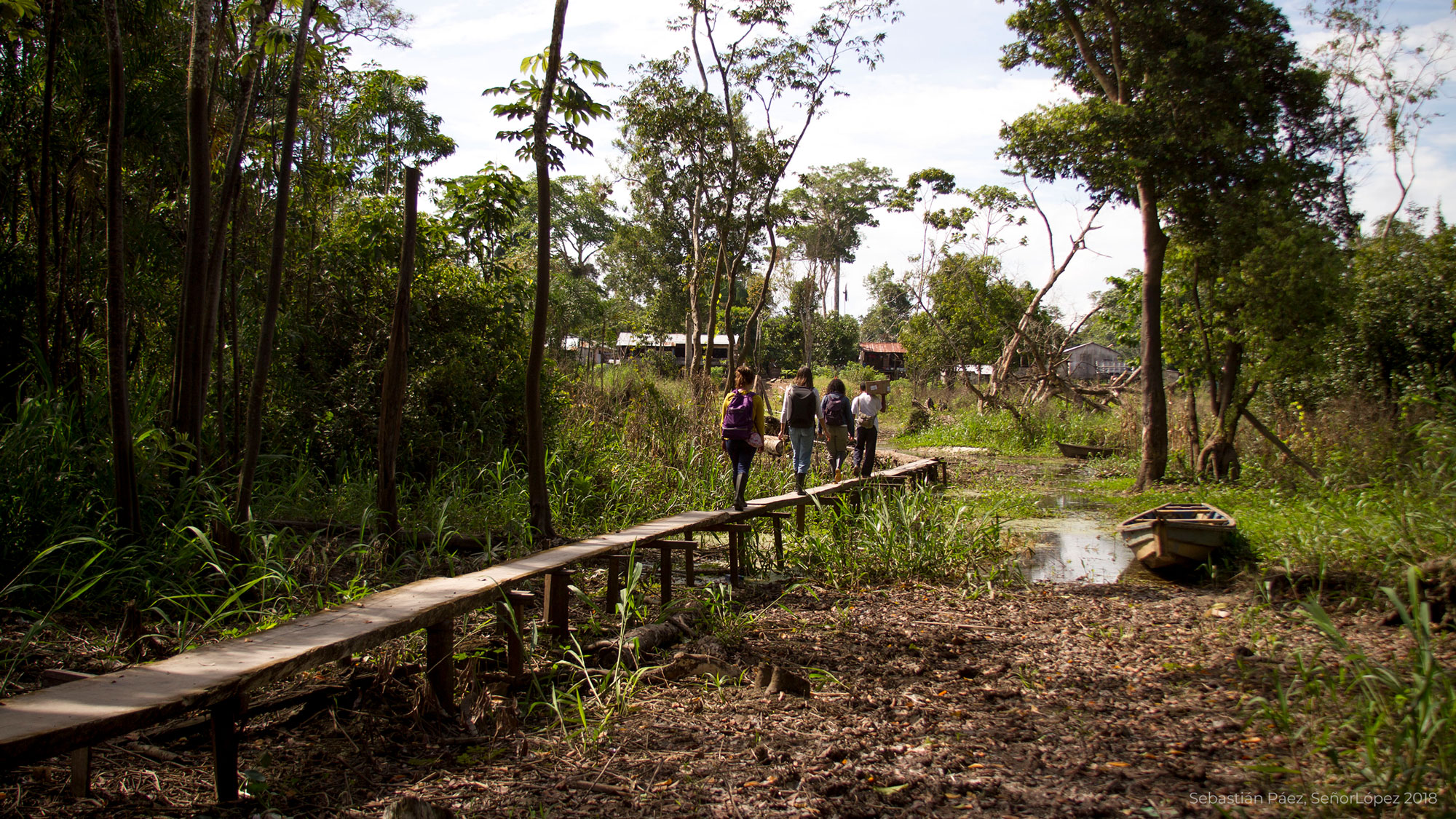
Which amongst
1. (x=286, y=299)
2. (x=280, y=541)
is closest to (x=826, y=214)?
(x=286, y=299)

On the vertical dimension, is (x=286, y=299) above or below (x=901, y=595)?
above

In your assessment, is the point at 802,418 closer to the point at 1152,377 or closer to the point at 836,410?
the point at 836,410

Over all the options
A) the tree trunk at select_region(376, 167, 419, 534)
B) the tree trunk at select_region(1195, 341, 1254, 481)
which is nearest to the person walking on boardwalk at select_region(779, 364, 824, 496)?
the tree trunk at select_region(376, 167, 419, 534)

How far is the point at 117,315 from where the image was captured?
421 cm

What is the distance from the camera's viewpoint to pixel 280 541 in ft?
15.3

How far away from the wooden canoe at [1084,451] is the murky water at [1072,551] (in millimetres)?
6779

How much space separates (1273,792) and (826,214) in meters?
45.5

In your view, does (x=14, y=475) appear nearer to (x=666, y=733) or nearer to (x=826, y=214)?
(x=666, y=733)

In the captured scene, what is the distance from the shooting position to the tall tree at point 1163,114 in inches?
414

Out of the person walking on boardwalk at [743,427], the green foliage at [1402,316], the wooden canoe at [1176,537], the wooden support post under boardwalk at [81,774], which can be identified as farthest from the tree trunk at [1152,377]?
the wooden support post under boardwalk at [81,774]

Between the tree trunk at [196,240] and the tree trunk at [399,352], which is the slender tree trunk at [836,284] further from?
the tree trunk at [196,240]

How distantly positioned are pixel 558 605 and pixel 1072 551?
575 cm

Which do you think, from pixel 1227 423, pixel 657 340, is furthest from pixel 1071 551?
pixel 657 340

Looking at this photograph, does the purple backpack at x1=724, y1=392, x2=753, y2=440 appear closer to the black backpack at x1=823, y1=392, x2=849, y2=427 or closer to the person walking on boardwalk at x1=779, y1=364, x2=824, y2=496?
the person walking on boardwalk at x1=779, y1=364, x2=824, y2=496
